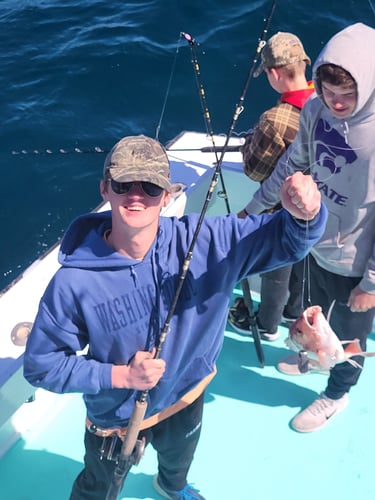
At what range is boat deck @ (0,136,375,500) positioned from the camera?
2.90 metres

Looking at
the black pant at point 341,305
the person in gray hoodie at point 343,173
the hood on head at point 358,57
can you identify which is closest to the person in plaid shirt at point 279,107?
the person in gray hoodie at point 343,173

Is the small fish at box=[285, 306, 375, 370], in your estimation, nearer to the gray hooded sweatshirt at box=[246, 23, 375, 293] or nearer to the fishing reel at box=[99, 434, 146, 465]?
the gray hooded sweatshirt at box=[246, 23, 375, 293]

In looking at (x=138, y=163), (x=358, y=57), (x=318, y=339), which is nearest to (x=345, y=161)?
(x=358, y=57)

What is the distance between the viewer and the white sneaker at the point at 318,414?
10.3ft

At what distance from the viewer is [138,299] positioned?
1855 mm

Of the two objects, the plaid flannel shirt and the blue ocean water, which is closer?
the plaid flannel shirt

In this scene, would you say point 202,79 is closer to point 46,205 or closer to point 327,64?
point 46,205

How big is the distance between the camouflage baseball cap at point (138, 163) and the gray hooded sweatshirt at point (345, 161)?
2.46ft

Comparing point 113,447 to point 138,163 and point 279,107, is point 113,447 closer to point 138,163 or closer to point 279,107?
point 138,163

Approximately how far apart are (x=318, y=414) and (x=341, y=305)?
2.73 ft

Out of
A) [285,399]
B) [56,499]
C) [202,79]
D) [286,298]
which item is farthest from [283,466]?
[202,79]

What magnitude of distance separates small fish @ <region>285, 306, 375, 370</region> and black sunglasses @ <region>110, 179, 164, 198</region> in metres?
0.89

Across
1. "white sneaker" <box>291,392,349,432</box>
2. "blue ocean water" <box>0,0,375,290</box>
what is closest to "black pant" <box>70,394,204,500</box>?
"white sneaker" <box>291,392,349,432</box>

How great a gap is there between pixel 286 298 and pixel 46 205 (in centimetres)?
292
